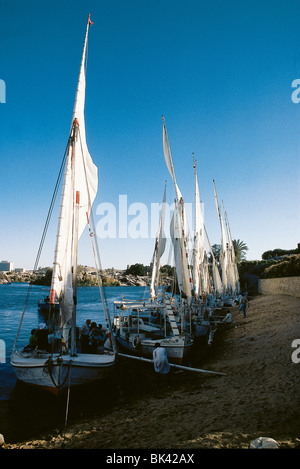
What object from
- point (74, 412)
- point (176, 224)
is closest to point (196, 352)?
point (176, 224)

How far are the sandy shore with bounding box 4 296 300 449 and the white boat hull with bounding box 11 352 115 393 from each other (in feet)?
5.17

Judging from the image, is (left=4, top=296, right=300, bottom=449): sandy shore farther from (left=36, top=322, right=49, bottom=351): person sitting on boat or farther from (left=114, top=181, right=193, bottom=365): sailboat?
(left=36, top=322, right=49, bottom=351): person sitting on boat

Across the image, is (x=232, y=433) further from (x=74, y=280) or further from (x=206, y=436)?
(x=74, y=280)

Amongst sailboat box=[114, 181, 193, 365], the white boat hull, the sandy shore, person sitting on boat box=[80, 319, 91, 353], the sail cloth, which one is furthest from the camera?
person sitting on boat box=[80, 319, 91, 353]

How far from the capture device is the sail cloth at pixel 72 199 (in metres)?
12.0

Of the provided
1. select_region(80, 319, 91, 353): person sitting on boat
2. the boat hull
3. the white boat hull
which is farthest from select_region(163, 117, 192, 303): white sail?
the white boat hull

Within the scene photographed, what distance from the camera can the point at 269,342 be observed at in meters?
16.9

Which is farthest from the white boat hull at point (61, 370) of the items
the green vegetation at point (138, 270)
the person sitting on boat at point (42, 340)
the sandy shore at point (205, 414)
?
the green vegetation at point (138, 270)

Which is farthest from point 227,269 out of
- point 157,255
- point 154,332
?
point 154,332

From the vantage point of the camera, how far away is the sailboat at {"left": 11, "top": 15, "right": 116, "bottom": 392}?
37.7ft

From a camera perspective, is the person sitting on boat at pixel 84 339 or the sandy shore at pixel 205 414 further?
the person sitting on boat at pixel 84 339

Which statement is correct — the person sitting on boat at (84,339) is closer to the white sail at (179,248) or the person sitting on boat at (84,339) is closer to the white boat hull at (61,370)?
the white boat hull at (61,370)

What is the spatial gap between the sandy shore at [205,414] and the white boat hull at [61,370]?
62.0 inches
